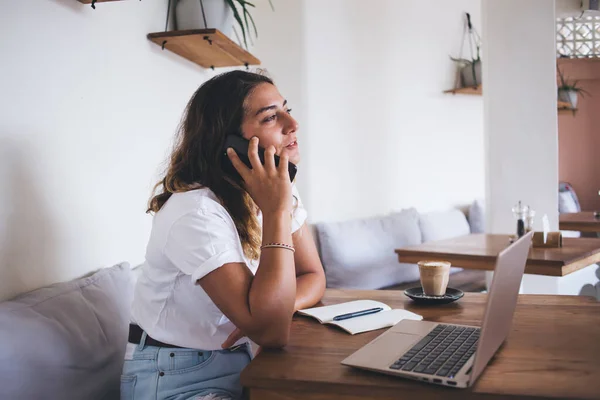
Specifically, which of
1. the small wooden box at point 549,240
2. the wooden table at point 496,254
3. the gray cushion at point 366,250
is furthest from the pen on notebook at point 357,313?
the gray cushion at point 366,250

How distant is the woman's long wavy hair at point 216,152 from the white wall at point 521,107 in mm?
2260

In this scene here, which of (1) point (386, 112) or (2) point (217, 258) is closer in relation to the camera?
(2) point (217, 258)

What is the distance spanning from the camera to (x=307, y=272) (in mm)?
1631

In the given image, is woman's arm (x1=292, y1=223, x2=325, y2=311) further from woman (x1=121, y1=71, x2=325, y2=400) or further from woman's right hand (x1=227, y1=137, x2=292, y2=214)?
woman's right hand (x1=227, y1=137, x2=292, y2=214)

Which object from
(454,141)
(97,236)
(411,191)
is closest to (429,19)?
(454,141)

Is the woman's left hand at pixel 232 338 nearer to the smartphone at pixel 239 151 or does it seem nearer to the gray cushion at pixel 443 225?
the smartphone at pixel 239 151

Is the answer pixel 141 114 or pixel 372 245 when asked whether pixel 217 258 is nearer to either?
pixel 141 114

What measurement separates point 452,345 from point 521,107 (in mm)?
2660

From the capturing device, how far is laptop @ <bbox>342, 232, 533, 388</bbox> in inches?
32.8

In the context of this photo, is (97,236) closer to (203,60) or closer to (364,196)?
(203,60)

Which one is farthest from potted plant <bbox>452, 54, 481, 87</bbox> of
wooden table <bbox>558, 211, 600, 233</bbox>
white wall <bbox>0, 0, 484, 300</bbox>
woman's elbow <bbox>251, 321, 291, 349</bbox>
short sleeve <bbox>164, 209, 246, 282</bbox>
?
woman's elbow <bbox>251, 321, 291, 349</bbox>

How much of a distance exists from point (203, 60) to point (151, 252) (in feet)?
4.77

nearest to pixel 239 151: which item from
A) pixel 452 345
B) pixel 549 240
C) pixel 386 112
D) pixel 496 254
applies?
pixel 452 345

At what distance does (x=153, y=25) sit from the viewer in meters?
2.15
